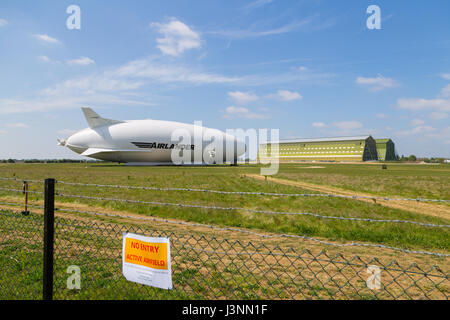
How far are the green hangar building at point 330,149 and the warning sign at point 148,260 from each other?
135732 millimetres

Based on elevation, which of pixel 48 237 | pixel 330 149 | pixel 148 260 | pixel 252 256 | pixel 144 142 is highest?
pixel 330 149

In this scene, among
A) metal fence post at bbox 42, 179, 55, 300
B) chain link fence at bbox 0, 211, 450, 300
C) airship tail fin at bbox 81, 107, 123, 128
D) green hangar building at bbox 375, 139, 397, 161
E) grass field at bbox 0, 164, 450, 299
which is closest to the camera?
metal fence post at bbox 42, 179, 55, 300

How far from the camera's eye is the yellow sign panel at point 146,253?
12.2 ft

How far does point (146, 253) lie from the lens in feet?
12.6

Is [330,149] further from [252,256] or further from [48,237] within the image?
[48,237]

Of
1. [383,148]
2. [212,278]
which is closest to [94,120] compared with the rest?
[212,278]

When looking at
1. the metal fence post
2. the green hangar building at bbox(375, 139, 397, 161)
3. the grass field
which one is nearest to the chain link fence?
the grass field

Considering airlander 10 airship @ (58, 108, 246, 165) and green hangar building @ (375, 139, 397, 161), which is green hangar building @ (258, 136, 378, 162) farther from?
airlander 10 airship @ (58, 108, 246, 165)

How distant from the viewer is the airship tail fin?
223ft

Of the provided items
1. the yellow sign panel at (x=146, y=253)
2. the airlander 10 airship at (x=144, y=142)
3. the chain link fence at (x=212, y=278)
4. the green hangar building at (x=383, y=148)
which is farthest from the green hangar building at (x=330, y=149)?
the yellow sign panel at (x=146, y=253)

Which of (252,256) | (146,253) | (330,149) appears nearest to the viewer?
(146,253)

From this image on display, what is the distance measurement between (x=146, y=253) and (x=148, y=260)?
0.09m

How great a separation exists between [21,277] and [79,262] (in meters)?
1.16

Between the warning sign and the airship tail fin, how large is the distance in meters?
69.7
